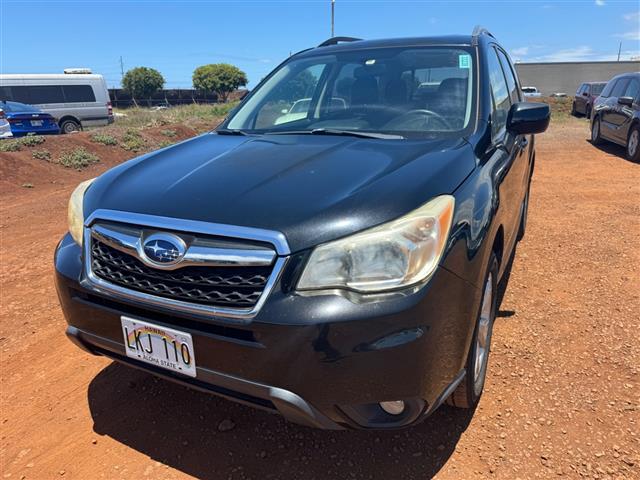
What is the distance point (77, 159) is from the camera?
1095 cm

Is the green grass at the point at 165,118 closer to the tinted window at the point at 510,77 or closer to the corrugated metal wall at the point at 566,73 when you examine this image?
the tinted window at the point at 510,77

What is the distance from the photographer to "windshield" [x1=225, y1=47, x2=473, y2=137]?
2.82 metres

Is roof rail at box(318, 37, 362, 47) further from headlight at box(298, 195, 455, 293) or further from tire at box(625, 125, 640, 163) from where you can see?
tire at box(625, 125, 640, 163)

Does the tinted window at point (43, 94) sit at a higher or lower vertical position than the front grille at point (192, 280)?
higher

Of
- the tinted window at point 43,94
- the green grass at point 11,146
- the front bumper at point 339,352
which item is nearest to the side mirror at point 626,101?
the front bumper at point 339,352

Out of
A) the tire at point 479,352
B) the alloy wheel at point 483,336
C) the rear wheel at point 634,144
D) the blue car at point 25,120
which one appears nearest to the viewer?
the tire at point 479,352

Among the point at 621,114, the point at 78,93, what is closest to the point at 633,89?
the point at 621,114

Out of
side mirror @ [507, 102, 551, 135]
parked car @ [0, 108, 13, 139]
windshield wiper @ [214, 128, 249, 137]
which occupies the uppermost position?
side mirror @ [507, 102, 551, 135]

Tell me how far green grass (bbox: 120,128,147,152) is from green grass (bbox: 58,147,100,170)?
1.37 metres

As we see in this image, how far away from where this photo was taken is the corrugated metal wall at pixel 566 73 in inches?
2136

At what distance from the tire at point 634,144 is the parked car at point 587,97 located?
10.5 meters

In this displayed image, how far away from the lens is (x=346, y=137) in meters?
2.68

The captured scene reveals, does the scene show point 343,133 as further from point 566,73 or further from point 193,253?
point 566,73

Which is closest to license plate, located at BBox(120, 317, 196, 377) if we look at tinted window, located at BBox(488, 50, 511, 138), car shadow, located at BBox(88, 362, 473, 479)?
car shadow, located at BBox(88, 362, 473, 479)
